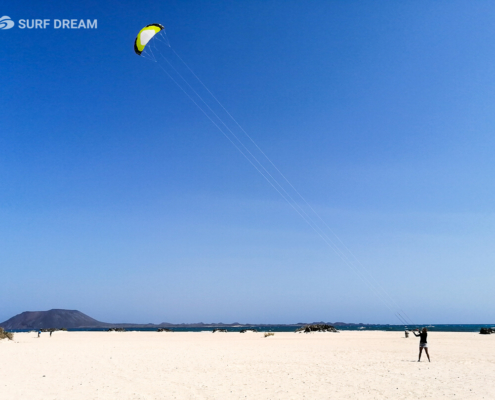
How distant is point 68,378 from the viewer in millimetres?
11500

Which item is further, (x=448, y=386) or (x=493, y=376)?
(x=493, y=376)

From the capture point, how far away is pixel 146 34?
57.4 ft

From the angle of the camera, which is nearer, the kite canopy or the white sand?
the white sand

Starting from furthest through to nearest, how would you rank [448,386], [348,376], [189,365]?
1. [189,365]
2. [348,376]
3. [448,386]

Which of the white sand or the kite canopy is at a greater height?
the kite canopy

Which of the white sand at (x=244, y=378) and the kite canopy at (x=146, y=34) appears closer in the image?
the white sand at (x=244, y=378)

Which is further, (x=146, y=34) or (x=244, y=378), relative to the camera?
(x=146, y=34)

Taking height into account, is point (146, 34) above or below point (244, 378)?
above

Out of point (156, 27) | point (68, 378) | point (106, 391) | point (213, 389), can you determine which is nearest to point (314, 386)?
point (213, 389)

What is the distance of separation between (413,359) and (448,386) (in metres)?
6.49

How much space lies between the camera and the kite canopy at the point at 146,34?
17.4m

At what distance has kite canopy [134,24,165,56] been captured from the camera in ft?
57.2

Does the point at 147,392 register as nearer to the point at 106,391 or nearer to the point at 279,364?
the point at 106,391

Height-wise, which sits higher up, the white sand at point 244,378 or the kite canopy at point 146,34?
the kite canopy at point 146,34
